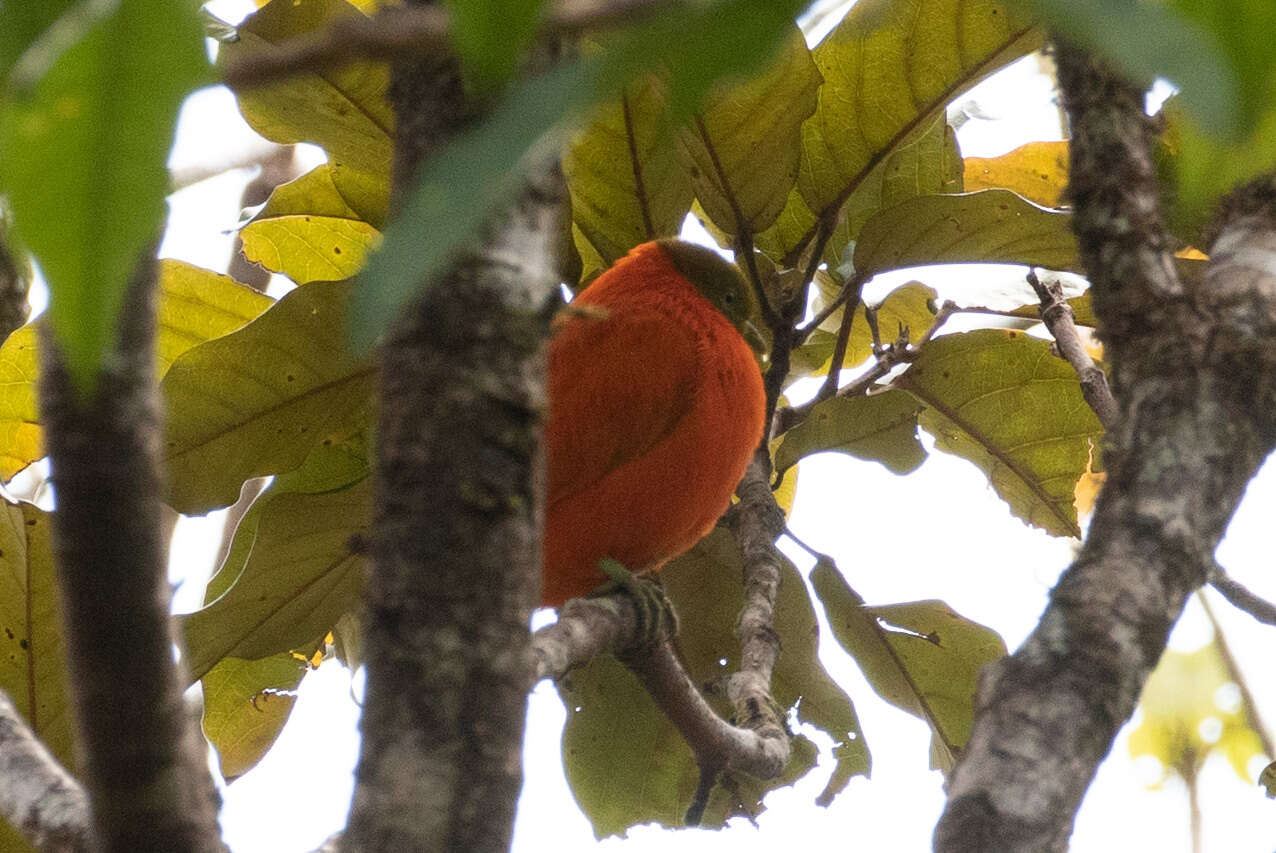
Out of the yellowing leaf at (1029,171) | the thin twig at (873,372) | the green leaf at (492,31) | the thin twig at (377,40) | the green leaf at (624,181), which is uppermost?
the yellowing leaf at (1029,171)

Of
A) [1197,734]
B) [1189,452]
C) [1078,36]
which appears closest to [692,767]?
[1189,452]

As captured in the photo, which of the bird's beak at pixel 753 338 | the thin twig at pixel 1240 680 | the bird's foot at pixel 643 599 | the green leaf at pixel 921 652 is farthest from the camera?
the thin twig at pixel 1240 680

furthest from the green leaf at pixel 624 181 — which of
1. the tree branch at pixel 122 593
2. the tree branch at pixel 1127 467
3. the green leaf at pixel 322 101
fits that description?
the tree branch at pixel 122 593

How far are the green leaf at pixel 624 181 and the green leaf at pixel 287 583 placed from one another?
82 cm

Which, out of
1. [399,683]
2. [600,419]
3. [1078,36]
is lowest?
[399,683]

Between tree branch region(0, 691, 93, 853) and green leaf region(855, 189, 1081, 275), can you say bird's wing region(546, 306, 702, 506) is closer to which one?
green leaf region(855, 189, 1081, 275)

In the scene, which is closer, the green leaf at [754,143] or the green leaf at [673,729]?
the green leaf at [754,143]

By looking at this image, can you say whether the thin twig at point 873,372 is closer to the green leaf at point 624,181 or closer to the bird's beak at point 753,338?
the bird's beak at point 753,338

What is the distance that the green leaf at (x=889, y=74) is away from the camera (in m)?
2.70

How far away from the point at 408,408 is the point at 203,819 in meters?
0.37

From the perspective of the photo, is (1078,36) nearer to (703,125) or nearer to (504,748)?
(504,748)

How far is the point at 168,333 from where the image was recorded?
2.96 metres

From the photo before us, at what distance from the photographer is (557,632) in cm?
203

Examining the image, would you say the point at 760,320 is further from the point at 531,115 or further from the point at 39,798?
the point at 531,115
